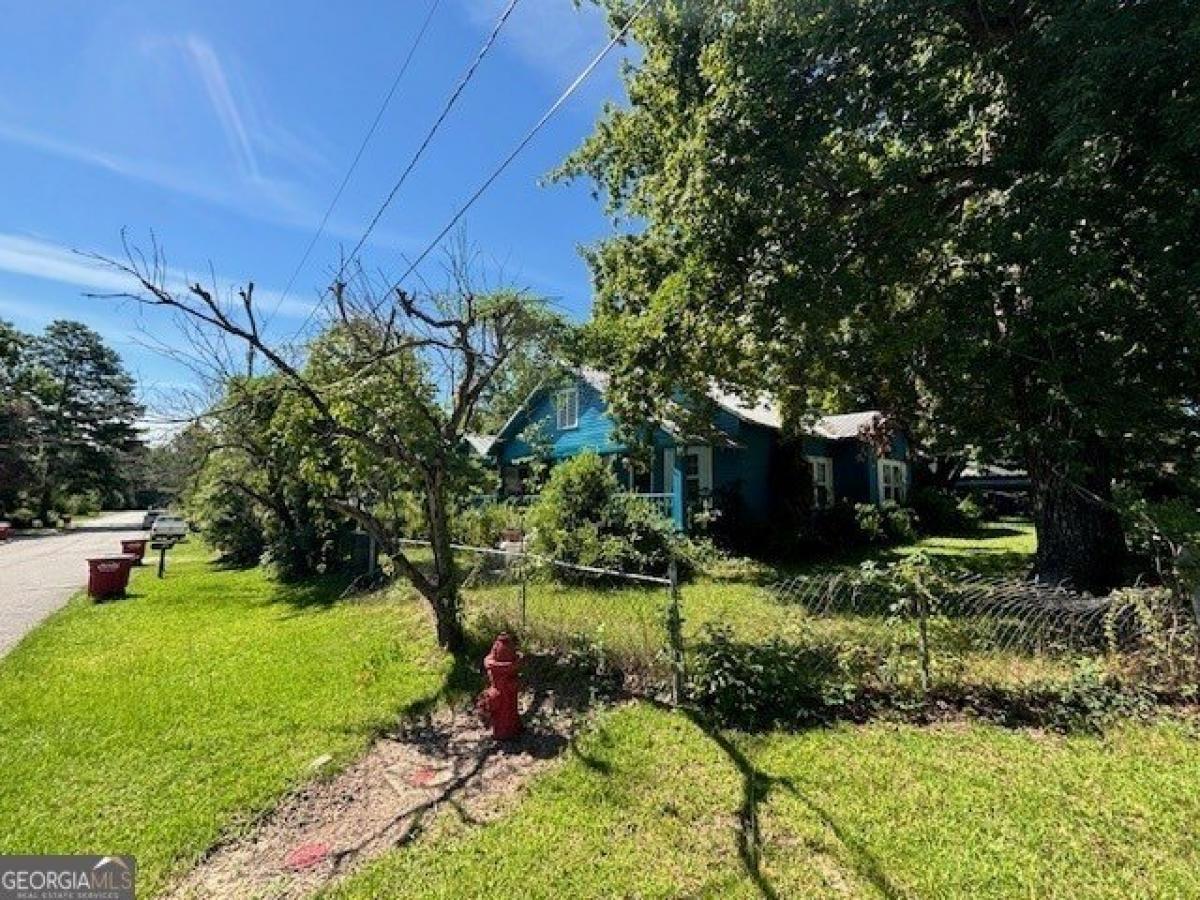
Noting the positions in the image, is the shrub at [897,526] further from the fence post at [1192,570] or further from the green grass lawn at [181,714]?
the green grass lawn at [181,714]

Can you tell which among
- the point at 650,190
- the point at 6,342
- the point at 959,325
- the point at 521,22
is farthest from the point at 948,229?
the point at 6,342

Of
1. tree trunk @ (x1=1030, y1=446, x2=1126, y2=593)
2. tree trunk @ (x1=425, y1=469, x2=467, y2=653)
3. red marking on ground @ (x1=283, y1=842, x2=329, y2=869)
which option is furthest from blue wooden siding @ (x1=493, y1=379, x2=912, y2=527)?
red marking on ground @ (x1=283, y1=842, x2=329, y2=869)

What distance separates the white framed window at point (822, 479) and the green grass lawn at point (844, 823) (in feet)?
47.2

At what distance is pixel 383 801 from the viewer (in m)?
4.49

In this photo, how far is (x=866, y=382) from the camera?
12945 mm

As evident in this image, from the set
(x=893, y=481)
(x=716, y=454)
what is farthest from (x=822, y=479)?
(x=716, y=454)

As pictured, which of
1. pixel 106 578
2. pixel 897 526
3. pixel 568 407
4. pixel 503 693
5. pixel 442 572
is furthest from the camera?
pixel 568 407

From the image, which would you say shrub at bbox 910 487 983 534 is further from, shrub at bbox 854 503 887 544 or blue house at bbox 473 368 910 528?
shrub at bbox 854 503 887 544

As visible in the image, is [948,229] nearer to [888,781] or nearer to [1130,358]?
[1130,358]

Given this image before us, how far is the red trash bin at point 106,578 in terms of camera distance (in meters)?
12.7

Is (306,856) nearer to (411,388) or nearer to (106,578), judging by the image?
(411,388)

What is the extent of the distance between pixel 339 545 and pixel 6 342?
42078mm

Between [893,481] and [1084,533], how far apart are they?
13891 millimetres

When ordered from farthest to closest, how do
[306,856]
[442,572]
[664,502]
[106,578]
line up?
[664,502]
[106,578]
[442,572]
[306,856]
